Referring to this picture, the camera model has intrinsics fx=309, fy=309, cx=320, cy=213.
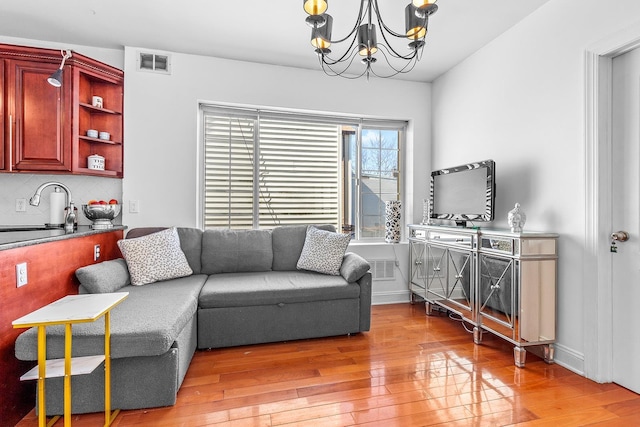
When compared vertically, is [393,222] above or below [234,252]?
above

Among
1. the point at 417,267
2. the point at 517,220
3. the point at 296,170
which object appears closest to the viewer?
the point at 517,220

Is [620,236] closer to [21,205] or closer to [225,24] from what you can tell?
[225,24]

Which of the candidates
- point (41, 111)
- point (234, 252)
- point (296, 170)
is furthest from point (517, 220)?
point (41, 111)

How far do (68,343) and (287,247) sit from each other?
194cm

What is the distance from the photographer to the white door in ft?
6.22

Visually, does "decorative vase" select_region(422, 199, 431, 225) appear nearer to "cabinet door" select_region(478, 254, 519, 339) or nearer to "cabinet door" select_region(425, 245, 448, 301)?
"cabinet door" select_region(425, 245, 448, 301)

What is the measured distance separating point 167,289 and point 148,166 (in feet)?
4.53

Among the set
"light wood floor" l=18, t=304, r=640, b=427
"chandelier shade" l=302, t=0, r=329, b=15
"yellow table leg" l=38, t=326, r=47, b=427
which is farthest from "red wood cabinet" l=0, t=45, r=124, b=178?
"chandelier shade" l=302, t=0, r=329, b=15

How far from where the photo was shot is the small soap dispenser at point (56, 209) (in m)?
2.61

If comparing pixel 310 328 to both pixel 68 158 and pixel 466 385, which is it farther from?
pixel 68 158

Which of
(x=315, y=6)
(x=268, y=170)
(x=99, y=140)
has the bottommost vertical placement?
(x=268, y=170)

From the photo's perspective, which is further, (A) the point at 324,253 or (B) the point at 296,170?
(B) the point at 296,170

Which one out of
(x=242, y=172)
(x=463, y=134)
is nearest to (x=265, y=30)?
(x=242, y=172)

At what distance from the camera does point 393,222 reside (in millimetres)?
3633
